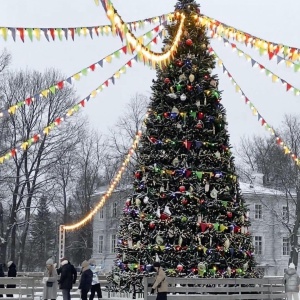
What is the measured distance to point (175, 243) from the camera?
18.0 metres

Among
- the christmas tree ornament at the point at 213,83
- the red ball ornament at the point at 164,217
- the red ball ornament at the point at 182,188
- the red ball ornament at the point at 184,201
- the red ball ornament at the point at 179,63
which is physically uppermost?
the red ball ornament at the point at 179,63

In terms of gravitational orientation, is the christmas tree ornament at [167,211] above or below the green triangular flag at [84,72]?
below

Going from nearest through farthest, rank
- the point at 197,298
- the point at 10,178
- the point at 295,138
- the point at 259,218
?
the point at 197,298
the point at 10,178
the point at 295,138
the point at 259,218

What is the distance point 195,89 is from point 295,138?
3470 cm

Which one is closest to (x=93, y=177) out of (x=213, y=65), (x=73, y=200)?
(x=73, y=200)

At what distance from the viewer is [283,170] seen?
51.3m

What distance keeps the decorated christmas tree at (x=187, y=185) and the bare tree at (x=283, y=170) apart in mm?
29400

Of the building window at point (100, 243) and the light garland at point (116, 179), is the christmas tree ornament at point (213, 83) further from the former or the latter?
the building window at point (100, 243)

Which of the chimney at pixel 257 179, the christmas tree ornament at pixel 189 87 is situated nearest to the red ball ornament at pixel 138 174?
the christmas tree ornament at pixel 189 87

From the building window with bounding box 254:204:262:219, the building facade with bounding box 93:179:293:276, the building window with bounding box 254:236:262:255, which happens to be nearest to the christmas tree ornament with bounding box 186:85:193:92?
the building facade with bounding box 93:179:293:276

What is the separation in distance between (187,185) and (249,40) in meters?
4.21

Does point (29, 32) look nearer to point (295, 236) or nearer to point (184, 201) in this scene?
point (184, 201)

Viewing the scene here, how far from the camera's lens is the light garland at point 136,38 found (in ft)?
40.0

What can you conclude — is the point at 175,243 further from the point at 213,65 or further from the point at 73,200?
the point at 73,200
